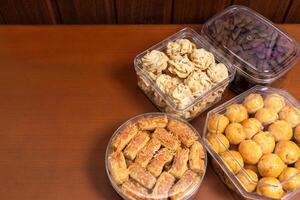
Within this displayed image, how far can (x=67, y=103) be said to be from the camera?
0.81m

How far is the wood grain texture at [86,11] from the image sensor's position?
90cm

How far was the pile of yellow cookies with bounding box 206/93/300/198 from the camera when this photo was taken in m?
0.65

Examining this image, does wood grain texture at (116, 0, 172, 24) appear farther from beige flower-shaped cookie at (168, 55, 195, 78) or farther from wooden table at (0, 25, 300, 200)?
beige flower-shaped cookie at (168, 55, 195, 78)

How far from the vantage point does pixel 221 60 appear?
0.81 m

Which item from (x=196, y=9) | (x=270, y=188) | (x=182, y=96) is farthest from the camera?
(x=196, y=9)

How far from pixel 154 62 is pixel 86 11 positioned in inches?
10.4

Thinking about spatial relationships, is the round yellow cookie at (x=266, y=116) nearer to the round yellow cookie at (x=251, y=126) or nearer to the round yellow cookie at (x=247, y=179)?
the round yellow cookie at (x=251, y=126)

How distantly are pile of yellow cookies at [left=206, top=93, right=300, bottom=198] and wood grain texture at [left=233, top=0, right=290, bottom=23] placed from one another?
0.89ft

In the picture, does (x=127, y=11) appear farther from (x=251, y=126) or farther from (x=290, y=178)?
(x=290, y=178)

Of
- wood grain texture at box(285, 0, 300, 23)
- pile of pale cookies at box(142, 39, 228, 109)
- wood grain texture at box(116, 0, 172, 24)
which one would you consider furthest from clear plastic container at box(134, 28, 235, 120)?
wood grain texture at box(285, 0, 300, 23)

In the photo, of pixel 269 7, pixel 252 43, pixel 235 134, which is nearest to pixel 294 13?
pixel 269 7

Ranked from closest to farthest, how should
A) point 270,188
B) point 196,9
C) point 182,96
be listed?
point 270,188
point 182,96
point 196,9

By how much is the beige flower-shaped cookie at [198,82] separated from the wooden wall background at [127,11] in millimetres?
226

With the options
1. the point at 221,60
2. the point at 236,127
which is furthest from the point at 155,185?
the point at 221,60
